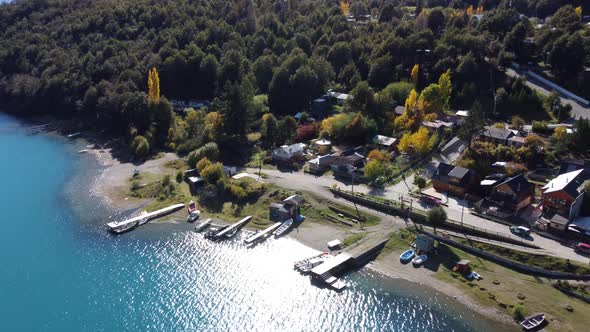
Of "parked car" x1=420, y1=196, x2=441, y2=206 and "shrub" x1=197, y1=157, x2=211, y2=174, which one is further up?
"shrub" x1=197, y1=157, x2=211, y2=174

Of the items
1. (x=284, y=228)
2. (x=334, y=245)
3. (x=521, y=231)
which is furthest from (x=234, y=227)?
(x=521, y=231)

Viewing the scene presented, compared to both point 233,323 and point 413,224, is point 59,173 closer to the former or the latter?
point 233,323

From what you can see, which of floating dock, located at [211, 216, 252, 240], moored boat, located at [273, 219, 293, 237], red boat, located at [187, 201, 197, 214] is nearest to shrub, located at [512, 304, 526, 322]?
moored boat, located at [273, 219, 293, 237]

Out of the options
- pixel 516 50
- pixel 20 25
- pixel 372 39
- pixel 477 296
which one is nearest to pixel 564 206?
pixel 477 296

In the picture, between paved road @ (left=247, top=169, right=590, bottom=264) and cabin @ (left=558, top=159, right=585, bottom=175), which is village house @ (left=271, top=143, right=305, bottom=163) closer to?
paved road @ (left=247, top=169, right=590, bottom=264)

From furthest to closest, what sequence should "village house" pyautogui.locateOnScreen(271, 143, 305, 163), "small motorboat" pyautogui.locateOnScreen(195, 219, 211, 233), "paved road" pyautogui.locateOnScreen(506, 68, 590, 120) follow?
"paved road" pyautogui.locateOnScreen(506, 68, 590, 120)
"village house" pyautogui.locateOnScreen(271, 143, 305, 163)
"small motorboat" pyautogui.locateOnScreen(195, 219, 211, 233)

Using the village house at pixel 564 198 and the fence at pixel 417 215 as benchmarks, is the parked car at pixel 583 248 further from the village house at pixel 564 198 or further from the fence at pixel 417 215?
the fence at pixel 417 215

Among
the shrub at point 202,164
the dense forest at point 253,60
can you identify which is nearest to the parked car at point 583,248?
the dense forest at point 253,60
